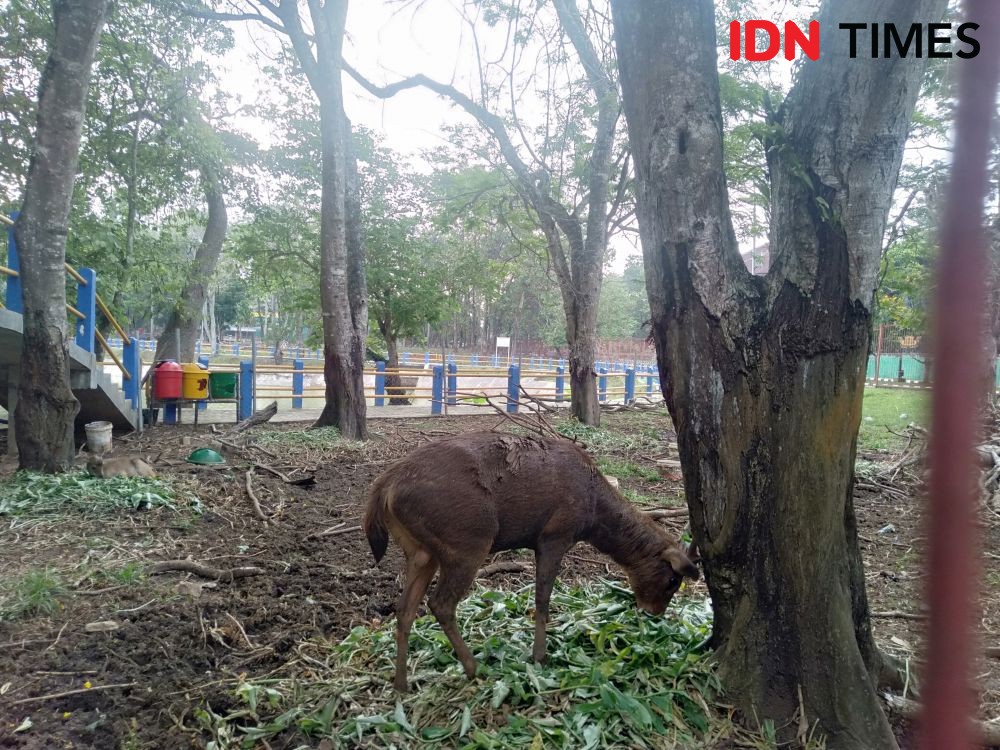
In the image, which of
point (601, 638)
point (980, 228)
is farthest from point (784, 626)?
point (980, 228)

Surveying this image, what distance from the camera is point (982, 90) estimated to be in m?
0.50

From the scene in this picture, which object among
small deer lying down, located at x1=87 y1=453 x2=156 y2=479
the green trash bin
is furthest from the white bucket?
the green trash bin

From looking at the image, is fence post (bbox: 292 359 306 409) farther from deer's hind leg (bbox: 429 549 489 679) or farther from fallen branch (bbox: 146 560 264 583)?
deer's hind leg (bbox: 429 549 489 679)

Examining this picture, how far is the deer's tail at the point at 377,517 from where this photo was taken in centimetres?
296

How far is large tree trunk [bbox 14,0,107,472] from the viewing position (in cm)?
584

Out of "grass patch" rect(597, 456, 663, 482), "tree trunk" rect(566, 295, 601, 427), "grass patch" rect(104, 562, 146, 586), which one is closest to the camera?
"grass patch" rect(104, 562, 146, 586)

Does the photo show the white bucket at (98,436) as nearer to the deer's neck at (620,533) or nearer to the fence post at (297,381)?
the deer's neck at (620,533)

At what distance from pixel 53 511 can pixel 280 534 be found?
1781 mm

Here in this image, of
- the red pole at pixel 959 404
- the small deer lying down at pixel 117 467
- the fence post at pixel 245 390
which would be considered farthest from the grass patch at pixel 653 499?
the fence post at pixel 245 390

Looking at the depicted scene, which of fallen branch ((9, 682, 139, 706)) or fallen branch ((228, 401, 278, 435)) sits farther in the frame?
fallen branch ((228, 401, 278, 435))

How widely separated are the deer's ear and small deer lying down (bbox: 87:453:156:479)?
5.17 m

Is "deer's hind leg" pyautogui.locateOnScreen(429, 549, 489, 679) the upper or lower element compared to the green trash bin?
lower

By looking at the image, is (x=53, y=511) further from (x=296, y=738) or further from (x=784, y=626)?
(x=784, y=626)

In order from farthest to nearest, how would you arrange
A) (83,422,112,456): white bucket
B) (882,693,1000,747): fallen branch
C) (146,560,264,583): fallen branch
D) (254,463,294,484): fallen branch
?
(83,422,112,456): white bucket
(254,463,294,484): fallen branch
(146,560,264,583): fallen branch
(882,693,1000,747): fallen branch
